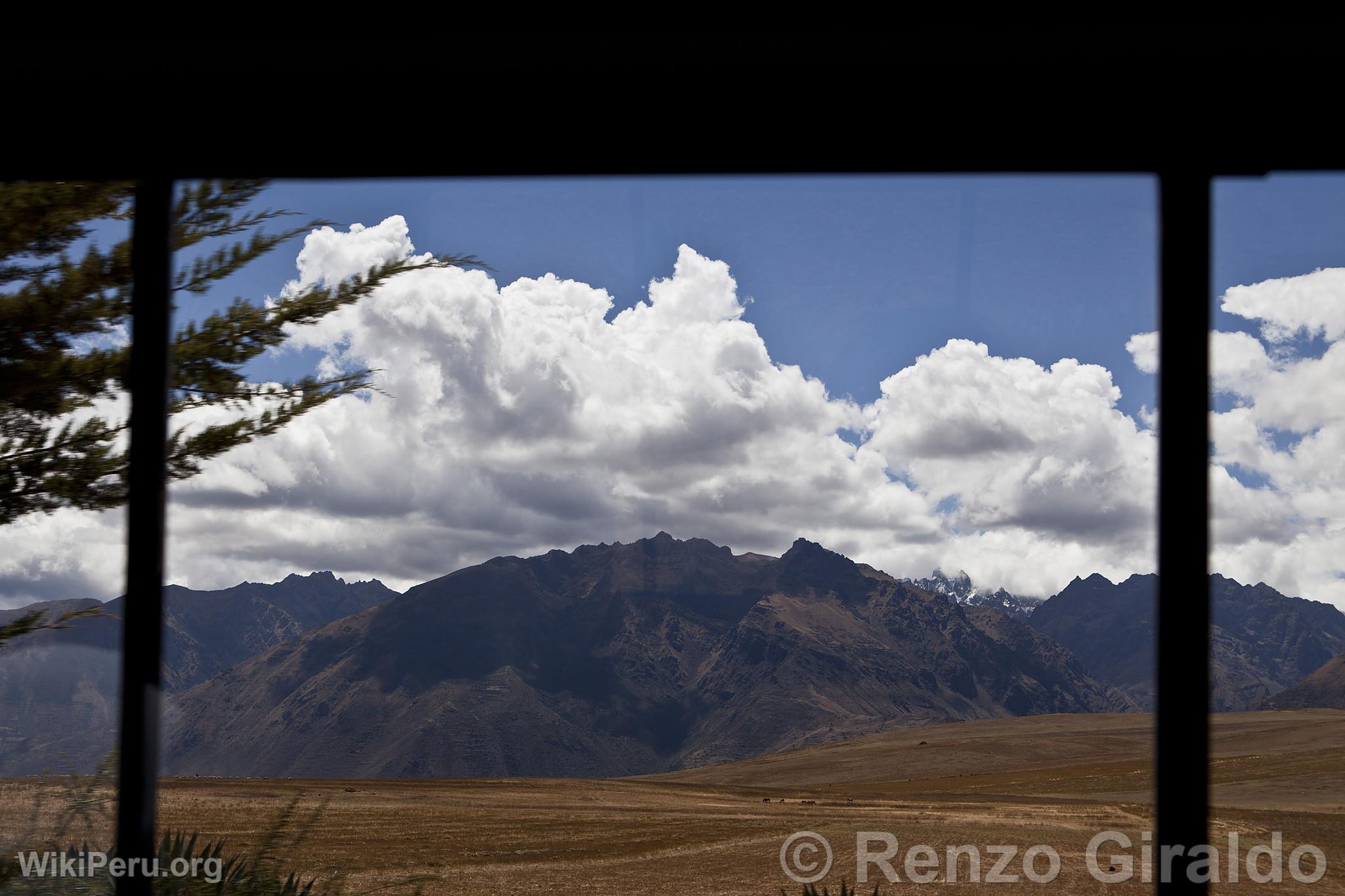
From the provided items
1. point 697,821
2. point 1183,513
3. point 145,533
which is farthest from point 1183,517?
point 697,821

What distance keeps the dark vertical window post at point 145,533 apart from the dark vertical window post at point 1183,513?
2.19 metres

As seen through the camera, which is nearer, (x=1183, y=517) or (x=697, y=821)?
(x=1183, y=517)

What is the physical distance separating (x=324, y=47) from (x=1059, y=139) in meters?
1.47

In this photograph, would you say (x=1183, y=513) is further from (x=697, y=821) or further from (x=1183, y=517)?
(x=697, y=821)

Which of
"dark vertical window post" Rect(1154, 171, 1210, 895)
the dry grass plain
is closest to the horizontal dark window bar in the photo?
"dark vertical window post" Rect(1154, 171, 1210, 895)

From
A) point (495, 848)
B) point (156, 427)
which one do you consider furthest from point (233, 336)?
point (495, 848)

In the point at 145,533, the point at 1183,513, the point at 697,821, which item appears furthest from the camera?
the point at 697,821

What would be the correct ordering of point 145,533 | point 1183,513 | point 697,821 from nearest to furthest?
point 1183,513, point 145,533, point 697,821

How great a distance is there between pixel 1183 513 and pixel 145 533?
2289 mm

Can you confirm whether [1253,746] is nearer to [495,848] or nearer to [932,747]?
[932,747]

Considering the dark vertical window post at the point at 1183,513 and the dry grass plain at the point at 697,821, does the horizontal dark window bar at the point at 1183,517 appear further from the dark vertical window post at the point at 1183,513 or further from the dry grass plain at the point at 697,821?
the dry grass plain at the point at 697,821

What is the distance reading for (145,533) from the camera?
7.41 feet

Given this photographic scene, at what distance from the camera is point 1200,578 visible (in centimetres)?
185

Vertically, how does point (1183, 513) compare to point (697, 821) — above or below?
above
